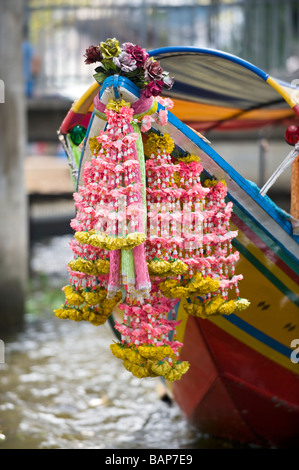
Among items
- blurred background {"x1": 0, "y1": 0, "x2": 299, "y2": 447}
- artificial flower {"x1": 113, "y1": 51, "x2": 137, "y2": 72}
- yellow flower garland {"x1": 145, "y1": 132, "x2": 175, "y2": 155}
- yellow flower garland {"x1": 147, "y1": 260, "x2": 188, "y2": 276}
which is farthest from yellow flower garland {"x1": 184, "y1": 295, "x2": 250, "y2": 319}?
blurred background {"x1": 0, "y1": 0, "x2": 299, "y2": 447}

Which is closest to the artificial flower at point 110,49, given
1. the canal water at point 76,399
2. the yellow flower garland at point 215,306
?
the yellow flower garland at point 215,306

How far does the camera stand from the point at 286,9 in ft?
30.7

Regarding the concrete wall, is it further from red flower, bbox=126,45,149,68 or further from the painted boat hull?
red flower, bbox=126,45,149,68

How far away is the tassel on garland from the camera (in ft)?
8.78

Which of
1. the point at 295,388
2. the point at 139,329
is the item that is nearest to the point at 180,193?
the point at 139,329

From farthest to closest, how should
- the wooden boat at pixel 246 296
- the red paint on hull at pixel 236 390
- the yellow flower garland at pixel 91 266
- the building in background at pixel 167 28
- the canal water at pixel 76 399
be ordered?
the building in background at pixel 167 28
the canal water at pixel 76 399
the red paint on hull at pixel 236 390
the wooden boat at pixel 246 296
the yellow flower garland at pixel 91 266

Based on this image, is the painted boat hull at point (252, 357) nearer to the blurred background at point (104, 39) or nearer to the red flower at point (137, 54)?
the red flower at point (137, 54)

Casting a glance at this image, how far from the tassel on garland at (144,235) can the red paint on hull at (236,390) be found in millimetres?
915

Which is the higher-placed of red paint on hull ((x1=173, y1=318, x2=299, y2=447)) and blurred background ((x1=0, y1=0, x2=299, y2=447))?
blurred background ((x1=0, y1=0, x2=299, y2=447))

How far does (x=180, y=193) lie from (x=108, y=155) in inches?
13.7

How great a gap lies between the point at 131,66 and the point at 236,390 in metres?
2.20

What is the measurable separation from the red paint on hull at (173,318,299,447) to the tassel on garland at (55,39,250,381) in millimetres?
915

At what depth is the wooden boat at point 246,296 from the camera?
10.8ft

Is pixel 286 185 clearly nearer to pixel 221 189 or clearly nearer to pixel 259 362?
pixel 259 362
